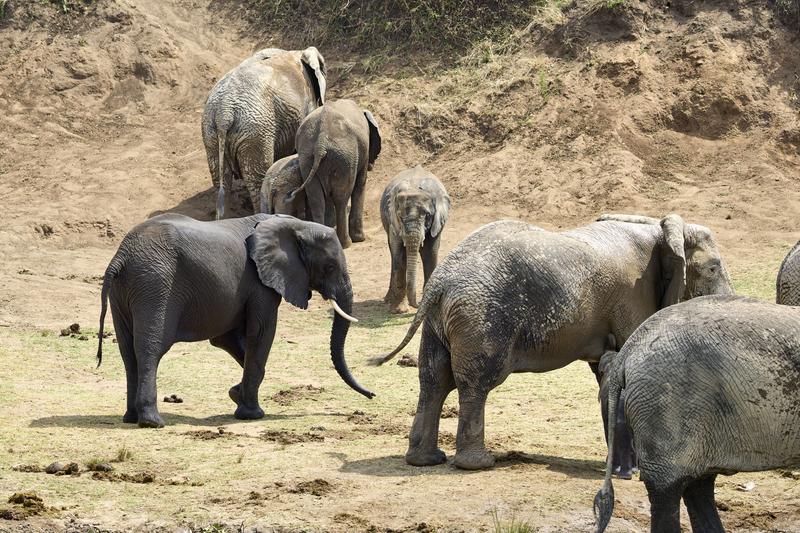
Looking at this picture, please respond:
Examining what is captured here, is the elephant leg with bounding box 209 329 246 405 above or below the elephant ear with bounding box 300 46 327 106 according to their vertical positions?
below

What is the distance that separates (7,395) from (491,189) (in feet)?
30.8

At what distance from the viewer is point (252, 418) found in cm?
1012

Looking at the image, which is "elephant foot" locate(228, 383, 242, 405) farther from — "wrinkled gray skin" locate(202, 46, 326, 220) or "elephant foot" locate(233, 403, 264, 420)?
"wrinkled gray skin" locate(202, 46, 326, 220)

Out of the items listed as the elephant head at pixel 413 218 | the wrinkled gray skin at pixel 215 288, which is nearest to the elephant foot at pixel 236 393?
the wrinkled gray skin at pixel 215 288

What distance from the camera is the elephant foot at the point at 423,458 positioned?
8.28 metres

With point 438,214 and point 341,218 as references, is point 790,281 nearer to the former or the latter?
point 438,214

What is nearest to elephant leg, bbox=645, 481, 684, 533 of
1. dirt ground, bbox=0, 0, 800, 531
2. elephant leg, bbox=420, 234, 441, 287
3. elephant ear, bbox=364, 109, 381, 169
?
dirt ground, bbox=0, 0, 800, 531

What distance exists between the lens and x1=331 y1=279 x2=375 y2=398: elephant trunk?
10836mm

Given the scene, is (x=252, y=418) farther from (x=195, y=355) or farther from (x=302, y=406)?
(x=195, y=355)

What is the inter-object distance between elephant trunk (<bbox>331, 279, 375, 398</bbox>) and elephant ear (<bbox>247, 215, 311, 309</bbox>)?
30 centimetres

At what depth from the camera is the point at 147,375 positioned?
9617mm

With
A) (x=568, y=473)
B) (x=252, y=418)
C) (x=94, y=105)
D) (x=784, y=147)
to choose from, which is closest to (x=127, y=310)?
(x=252, y=418)

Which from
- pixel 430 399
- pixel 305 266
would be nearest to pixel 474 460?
pixel 430 399

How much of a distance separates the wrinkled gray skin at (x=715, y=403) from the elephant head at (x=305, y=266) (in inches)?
186
